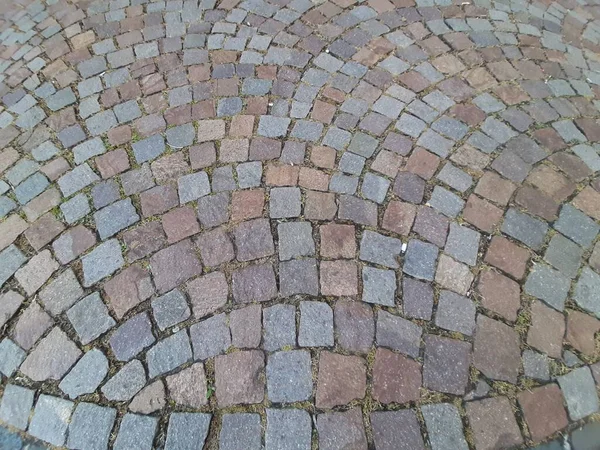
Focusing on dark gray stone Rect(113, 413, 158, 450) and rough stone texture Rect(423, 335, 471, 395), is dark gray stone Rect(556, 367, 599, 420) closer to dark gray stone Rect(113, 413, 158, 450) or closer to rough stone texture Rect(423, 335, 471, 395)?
rough stone texture Rect(423, 335, 471, 395)

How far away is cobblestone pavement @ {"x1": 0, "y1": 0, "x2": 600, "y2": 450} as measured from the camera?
7.07 ft

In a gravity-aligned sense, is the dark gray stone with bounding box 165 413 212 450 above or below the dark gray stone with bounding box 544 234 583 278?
below

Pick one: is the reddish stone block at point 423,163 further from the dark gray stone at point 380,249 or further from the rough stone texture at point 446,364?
the rough stone texture at point 446,364

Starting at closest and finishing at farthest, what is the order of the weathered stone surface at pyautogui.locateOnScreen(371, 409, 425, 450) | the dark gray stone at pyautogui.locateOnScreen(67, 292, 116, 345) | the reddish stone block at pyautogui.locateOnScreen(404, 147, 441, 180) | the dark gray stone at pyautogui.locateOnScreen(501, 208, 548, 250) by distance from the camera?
the weathered stone surface at pyautogui.locateOnScreen(371, 409, 425, 450) → the dark gray stone at pyautogui.locateOnScreen(67, 292, 116, 345) → the dark gray stone at pyautogui.locateOnScreen(501, 208, 548, 250) → the reddish stone block at pyautogui.locateOnScreen(404, 147, 441, 180)

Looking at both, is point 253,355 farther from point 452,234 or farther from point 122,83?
point 122,83

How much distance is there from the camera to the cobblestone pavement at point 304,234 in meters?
2.15

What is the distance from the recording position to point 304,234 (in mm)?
2662

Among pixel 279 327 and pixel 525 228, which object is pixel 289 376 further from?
pixel 525 228

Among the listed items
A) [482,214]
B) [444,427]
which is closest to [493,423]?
[444,427]

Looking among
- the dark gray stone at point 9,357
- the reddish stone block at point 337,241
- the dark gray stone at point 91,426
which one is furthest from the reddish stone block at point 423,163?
the dark gray stone at point 9,357

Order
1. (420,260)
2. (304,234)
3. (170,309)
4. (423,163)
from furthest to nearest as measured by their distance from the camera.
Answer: (423,163) < (304,234) < (420,260) < (170,309)

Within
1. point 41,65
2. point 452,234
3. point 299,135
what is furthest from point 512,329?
point 41,65

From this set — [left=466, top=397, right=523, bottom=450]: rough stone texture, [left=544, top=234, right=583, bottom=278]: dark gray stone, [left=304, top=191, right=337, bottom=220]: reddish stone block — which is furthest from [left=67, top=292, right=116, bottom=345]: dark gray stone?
[left=544, top=234, right=583, bottom=278]: dark gray stone

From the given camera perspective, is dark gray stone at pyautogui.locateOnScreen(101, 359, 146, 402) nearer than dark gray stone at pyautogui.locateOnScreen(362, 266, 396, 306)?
Yes
